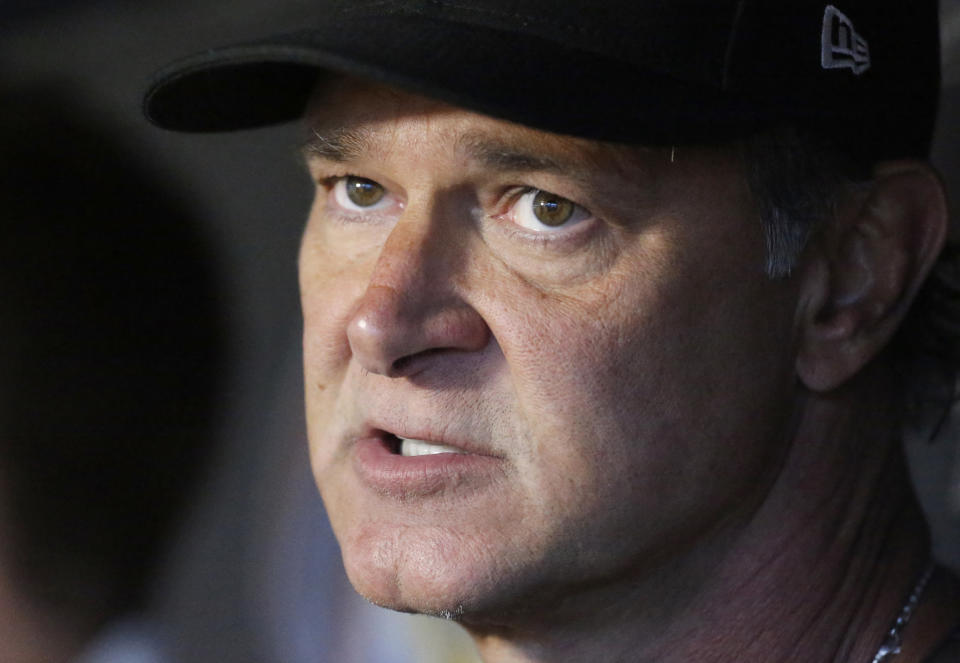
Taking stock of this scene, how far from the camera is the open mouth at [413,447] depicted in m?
1.35

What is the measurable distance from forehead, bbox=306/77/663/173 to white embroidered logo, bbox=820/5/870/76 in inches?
9.4

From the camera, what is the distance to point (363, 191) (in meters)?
1.51

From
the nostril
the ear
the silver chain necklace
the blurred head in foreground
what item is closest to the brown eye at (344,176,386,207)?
the nostril

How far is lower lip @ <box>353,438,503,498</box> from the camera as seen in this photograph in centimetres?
133

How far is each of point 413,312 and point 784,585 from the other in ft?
1.96

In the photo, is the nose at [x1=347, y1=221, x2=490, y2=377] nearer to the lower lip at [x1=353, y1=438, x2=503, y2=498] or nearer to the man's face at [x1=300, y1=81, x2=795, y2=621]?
the man's face at [x1=300, y1=81, x2=795, y2=621]

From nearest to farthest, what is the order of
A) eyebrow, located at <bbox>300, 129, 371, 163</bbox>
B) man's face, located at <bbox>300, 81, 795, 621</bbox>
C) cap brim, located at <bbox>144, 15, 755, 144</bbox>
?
cap brim, located at <bbox>144, 15, 755, 144</bbox> → man's face, located at <bbox>300, 81, 795, 621</bbox> → eyebrow, located at <bbox>300, 129, 371, 163</bbox>

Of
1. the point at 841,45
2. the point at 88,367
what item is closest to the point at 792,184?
the point at 841,45

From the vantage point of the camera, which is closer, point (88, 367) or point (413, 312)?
point (413, 312)

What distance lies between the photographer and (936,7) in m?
1.62

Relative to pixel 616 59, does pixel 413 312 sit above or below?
below

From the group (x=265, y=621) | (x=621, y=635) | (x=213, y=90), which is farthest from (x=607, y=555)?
(x=265, y=621)

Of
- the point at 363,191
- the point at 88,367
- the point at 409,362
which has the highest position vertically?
the point at 88,367

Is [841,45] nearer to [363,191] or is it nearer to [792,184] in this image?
[792,184]
